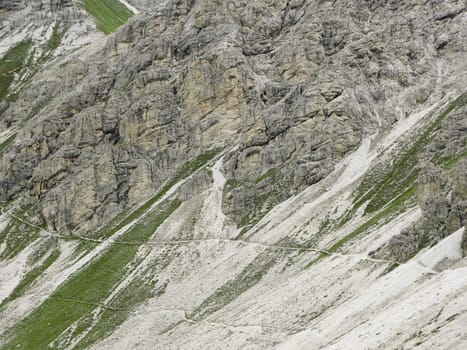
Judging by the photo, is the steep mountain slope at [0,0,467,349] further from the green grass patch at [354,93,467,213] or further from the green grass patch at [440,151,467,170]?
the green grass patch at [440,151,467,170]

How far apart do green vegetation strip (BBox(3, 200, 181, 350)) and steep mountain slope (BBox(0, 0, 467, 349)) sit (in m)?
0.36

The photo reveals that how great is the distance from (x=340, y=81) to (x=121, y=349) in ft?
243

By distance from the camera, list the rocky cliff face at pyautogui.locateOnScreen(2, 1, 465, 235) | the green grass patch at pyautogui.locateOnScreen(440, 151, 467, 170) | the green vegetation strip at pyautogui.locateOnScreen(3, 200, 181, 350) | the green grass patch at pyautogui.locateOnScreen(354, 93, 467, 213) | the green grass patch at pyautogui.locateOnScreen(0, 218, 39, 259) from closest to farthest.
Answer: the green grass patch at pyautogui.locateOnScreen(440, 151, 467, 170) < the green grass patch at pyautogui.locateOnScreen(354, 93, 467, 213) < the green vegetation strip at pyautogui.locateOnScreen(3, 200, 181, 350) < the rocky cliff face at pyautogui.locateOnScreen(2, 1, 465, 235) < the green grass patch at pyautogui.locateOnScreen(0, 218, 39, 259)

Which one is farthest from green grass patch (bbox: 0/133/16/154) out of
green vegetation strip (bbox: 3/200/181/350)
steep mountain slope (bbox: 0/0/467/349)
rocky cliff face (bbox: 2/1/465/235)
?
green vegetation strip (bbox: 3/200/181/350)

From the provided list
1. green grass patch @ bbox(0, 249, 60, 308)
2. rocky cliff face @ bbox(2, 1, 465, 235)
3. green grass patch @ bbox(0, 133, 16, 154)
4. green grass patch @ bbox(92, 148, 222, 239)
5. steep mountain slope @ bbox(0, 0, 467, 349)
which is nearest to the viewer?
steep mountain slope @ bbox(0, 0, 467, 349)

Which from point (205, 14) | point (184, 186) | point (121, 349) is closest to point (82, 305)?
point (121, 349)

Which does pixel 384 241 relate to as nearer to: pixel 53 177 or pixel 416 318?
pixel 416 318

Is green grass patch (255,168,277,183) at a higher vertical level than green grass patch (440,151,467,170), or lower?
higher

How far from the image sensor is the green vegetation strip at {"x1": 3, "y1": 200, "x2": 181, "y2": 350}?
8538 centimetres

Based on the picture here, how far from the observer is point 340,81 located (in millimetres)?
118188

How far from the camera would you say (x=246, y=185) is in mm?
111000

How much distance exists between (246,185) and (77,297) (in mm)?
39111

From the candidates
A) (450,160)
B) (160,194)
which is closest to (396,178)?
(450,160)

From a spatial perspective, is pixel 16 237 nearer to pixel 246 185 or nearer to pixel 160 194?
pixel 160 194
